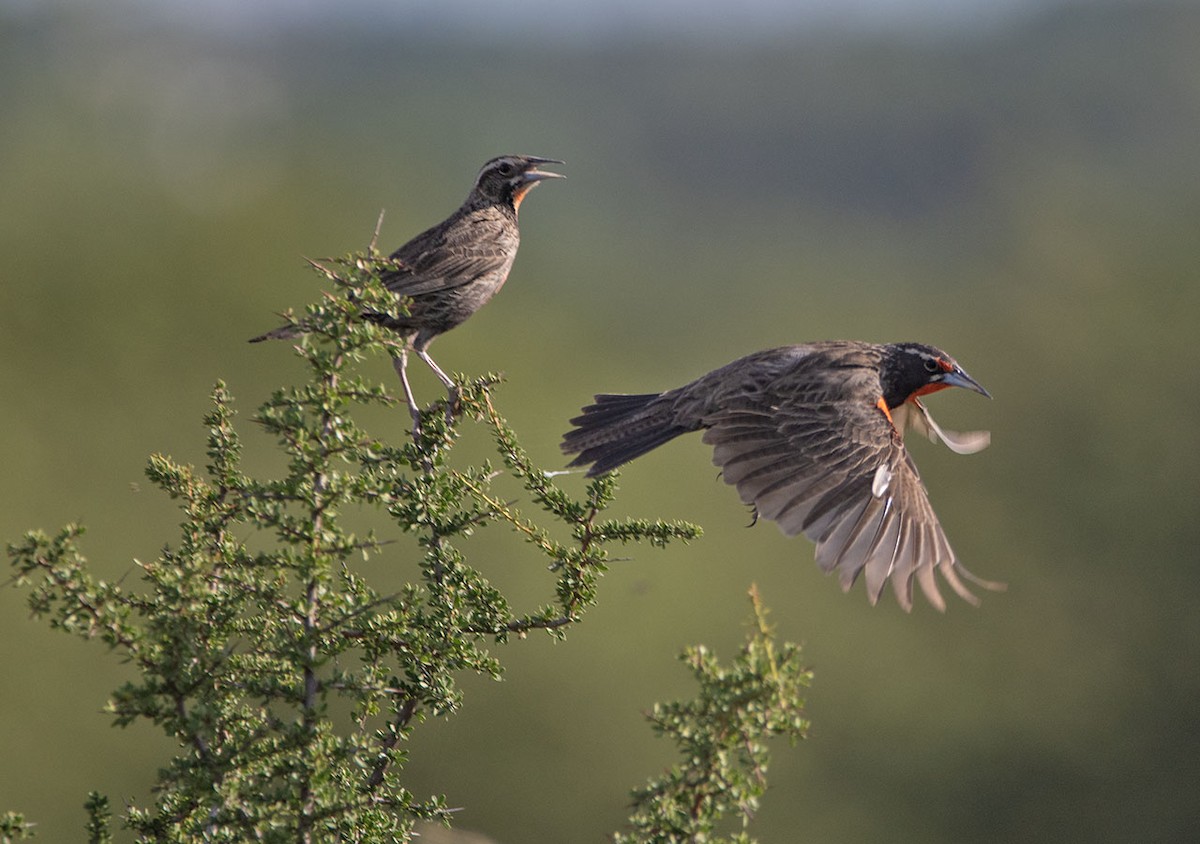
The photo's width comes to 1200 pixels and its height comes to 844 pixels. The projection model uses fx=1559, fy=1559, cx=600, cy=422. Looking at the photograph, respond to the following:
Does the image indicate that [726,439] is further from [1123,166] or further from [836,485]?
[1123,166]

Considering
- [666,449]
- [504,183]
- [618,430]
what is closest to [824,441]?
[618,430]

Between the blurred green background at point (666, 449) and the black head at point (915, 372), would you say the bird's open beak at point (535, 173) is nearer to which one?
the black head at point (915, 372)

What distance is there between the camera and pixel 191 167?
67.2 meters

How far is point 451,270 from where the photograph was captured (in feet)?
24.1

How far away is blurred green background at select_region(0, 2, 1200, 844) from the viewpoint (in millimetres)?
30797

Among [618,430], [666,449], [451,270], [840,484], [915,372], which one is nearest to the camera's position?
[840,484]

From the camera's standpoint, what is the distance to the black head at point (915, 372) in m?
7.42

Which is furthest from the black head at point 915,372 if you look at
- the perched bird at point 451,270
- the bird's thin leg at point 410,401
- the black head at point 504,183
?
the bird's thin leg at point 410,401

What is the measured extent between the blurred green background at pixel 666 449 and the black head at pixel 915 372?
1.91 metres

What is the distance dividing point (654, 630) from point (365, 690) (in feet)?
102

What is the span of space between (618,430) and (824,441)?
970 mm

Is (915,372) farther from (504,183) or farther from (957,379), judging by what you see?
(504,183)

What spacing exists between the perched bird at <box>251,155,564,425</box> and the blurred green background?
185 centimetres

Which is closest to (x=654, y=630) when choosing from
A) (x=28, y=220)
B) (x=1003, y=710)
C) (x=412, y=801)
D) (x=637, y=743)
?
(x=637, y=743)
